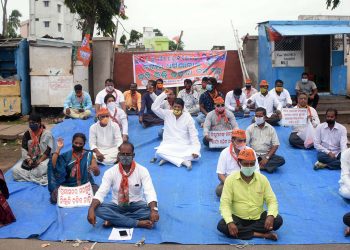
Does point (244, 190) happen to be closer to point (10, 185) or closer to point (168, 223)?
point (168, 223)

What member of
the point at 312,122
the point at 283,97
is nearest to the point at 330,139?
the point at 312,122

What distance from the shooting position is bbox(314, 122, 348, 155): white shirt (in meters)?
8.48

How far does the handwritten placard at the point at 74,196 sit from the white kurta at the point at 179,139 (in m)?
2.29

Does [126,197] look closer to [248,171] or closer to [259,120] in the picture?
[248,171]

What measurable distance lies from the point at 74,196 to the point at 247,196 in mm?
2611

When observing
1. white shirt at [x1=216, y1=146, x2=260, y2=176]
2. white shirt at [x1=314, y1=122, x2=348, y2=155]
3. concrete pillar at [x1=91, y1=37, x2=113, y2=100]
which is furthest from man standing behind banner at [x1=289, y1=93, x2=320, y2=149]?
concrete pillar at [x1=91, y1=37, x2=113, y2=100]

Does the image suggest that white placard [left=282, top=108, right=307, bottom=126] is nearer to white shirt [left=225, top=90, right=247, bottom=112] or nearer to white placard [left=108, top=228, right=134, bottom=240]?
white shirt [left=225, top=90, right=247, bottom=112]

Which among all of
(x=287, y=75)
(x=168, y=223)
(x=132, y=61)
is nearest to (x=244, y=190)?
(x=168, y=223)

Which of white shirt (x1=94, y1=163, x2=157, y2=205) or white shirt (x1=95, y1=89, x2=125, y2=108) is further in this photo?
white shirt (x1=95, y1=89, x2=125, y2=108)

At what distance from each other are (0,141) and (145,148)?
429 cm

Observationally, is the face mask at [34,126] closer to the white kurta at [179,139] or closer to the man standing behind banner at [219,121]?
the white kurta at [179,139]

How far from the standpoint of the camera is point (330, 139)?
28.3 feet

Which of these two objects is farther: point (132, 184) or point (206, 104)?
point (206, 104)

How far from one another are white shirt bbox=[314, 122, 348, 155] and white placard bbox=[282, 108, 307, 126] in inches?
51.0
